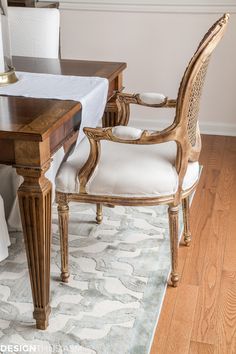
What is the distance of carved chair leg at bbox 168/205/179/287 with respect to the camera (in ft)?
6.31

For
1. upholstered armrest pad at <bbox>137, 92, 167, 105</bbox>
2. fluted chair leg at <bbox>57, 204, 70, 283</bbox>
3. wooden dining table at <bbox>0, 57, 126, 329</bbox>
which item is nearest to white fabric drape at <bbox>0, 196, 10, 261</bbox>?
fluted chair leg at <bbox>57, 204, 70, 283</bbox>

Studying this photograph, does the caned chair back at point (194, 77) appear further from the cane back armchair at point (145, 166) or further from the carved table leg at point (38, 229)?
the carved table leg at point (38, 229)

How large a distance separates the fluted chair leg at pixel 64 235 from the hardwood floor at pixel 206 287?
1.31ft

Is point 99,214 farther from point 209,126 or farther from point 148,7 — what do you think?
point 148,7

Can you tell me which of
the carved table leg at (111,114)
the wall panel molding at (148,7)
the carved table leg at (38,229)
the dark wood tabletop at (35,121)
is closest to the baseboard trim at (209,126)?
the wall panel molding at (148,7)

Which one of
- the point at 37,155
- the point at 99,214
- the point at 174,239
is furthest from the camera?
the point at 99,214

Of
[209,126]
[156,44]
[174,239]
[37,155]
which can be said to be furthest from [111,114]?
[209,126]

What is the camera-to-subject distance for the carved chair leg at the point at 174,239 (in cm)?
192

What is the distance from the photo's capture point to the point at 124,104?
2.31 m

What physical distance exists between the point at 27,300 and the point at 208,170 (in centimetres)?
156

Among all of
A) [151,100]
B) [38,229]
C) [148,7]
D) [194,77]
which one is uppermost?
[194,77]

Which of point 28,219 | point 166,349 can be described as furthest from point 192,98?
point 166,349

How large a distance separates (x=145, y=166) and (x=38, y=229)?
1.56 feet

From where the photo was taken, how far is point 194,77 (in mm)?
1746
